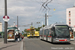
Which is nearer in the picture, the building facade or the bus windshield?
the bus windshield

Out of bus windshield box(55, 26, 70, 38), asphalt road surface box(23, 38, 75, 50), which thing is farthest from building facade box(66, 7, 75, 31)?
asphalt road surface box(23, 38, 75, 50)

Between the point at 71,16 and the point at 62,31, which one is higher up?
the point at 71,16

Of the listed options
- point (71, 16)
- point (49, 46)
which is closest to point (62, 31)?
point (49, 46)

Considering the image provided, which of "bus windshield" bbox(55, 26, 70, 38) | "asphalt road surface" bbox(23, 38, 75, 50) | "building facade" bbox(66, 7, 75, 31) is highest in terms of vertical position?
"building facade" bbox(66, 7, 75, 31)

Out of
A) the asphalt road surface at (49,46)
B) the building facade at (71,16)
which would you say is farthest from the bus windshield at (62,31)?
the building facade at (71,16)

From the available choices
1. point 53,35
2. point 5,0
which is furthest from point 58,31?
point 5,0

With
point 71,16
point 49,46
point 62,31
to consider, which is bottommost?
point 49,46

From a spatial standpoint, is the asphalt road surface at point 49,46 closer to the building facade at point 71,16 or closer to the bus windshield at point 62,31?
the bus windshield at point 62,31

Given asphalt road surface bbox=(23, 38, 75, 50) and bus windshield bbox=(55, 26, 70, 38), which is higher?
bus windshield bbox=(55, 26, 70, 38)

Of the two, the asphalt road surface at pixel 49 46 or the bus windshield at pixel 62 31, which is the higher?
the bus windshield at pixel 62 31

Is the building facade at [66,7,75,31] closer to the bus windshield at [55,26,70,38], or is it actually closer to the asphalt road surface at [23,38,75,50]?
the bus windshield at [55,26,70,38]

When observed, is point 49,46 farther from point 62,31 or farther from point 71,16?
point 71,16

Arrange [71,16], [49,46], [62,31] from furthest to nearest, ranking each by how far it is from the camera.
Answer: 1. [71,16]
2. [62,31]
3. [49,46]

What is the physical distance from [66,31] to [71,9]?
92.7 m
